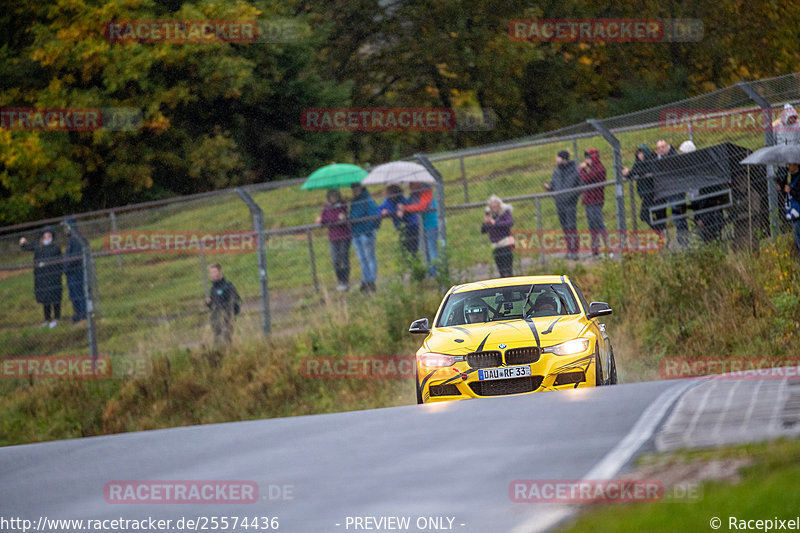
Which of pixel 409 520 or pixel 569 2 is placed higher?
pixel 569 2

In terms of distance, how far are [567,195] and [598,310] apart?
7.16 m

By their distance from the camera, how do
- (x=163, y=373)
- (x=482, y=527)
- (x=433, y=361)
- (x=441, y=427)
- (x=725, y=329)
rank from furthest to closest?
(x=163, y=373) → (x=725, y=329) → (x=433, y=361) → (x=441, y=427) → (x=482, y=527)

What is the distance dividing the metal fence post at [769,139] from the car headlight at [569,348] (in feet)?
17.5

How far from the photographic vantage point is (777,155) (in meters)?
14.3

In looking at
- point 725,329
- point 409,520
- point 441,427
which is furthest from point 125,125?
point 409,520

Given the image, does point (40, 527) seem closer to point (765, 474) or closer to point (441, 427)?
point (441, 427)

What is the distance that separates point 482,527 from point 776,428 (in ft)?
6.70

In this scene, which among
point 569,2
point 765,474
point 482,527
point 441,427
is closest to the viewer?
point 765,474

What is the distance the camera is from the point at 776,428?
7.23 meters
